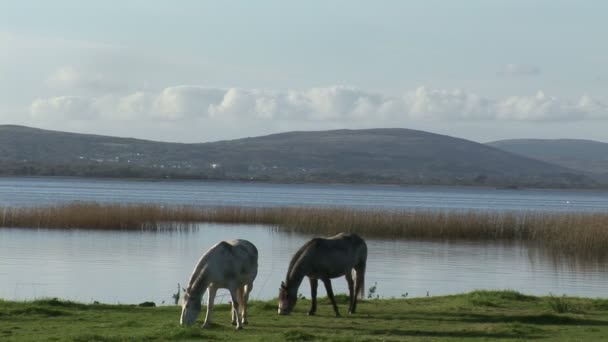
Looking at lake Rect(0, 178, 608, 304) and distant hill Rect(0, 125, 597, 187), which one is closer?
lake Rect(0, 178, 608, 304)

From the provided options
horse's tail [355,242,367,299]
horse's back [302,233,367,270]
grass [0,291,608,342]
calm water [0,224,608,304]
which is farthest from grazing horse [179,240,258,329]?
calm water [0,224,608,304]

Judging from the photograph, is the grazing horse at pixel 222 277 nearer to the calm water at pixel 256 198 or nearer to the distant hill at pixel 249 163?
the calm water at pixel 256 198

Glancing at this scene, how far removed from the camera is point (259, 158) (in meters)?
195

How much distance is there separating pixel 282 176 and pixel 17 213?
136 m

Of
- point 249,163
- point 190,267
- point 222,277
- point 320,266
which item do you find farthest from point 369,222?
point 249,163

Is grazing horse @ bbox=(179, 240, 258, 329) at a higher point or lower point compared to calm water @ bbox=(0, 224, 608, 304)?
higher

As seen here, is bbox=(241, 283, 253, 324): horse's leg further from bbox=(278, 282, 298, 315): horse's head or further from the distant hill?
the distant hill

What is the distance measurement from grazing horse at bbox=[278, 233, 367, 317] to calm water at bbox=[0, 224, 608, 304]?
5283 mm

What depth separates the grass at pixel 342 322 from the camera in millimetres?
12891

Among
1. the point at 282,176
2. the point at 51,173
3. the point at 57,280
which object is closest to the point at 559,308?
the point at 57,280

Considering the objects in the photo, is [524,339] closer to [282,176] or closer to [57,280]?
[57,280]

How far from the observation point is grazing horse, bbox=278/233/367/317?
50.1ft

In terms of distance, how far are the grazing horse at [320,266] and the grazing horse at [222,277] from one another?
832 millimetres

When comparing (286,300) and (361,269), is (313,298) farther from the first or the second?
(361,269)
